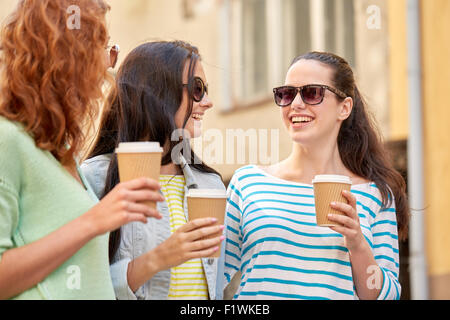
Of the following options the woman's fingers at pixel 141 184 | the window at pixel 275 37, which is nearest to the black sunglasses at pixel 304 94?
the woman's fingers at pixel 141 184

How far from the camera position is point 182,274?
2.39 metres

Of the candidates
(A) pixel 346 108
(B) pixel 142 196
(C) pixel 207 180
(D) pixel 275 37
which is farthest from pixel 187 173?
(D) pixel 275 37

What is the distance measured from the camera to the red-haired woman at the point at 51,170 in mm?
1735

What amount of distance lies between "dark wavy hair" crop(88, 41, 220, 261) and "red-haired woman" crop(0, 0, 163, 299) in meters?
0.55

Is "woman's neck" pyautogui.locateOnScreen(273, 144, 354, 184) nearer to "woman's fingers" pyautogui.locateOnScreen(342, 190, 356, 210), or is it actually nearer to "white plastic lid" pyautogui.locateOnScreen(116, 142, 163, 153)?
"woman's fingers" pyautogui.locateOnScreen(342, 190, 356, 210)

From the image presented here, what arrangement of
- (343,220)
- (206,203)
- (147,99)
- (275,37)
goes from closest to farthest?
(206,203)
(343,220)
(147,99)
(275,37)

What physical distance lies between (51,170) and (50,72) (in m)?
0.25

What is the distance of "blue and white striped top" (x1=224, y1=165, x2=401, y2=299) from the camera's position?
251 centimetres

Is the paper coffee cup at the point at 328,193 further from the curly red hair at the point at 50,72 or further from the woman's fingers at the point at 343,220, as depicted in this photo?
the curly red hair at the point at 50,72

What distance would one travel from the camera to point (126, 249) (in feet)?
7.61

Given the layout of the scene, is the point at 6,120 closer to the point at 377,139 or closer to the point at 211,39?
the point at 377,139

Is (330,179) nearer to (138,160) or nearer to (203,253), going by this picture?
(203,253)

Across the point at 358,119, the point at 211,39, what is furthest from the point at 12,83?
the point at 211,39

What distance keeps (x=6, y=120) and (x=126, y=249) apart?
2.28ft
